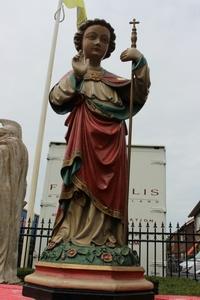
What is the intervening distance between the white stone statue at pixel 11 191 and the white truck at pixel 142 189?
15.7 ft

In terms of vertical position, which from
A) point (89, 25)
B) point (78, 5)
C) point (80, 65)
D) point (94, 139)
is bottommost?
point (94, 139)

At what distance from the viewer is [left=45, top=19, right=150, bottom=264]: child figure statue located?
3.50 m

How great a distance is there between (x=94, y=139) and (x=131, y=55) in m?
1.06

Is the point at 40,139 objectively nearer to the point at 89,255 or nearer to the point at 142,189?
the point at 142,189

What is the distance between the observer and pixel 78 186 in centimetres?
353

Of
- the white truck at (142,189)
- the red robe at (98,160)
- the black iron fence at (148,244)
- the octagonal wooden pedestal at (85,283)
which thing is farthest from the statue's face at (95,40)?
the white truck at (142,189)

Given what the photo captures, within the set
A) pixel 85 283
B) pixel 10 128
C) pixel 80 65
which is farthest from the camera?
pixel 10 128

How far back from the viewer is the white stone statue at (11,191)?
5152 mm

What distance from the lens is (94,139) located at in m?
3.72

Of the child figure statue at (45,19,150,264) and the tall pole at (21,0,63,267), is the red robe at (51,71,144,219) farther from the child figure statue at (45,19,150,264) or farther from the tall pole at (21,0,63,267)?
the tall pole at (21,0,63,267)

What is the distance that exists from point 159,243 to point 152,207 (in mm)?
1077

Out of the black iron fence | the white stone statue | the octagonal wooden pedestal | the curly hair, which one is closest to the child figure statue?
the curly hair

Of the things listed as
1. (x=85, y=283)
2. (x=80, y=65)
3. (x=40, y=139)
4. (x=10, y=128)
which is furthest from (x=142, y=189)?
(x=85, y=283)

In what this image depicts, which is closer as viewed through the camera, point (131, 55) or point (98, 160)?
point (98, 160)
